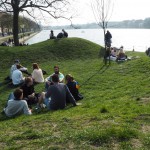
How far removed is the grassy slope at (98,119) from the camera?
5.76m

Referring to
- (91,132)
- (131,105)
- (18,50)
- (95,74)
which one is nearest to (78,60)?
(18,50)

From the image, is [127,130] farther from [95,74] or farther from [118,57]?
[118,57]

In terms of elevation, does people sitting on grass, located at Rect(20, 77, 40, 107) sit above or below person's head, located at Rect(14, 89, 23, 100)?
below

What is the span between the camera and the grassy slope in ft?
18.9

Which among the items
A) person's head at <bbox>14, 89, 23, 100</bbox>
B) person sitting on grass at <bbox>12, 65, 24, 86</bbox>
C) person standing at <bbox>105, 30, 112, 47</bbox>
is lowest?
person sitting on grass at <bbox>12, 65, 24, 86</bbox>

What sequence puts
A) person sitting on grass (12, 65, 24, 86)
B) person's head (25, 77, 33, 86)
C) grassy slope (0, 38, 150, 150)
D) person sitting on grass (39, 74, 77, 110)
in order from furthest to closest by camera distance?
person sitting on grass (12, 65, 24, 86) < person's head (25, 77, 33, 86) < person sitting on grass (39, 74, 77, 110) < grassy slope (0, 38, 150, 150)

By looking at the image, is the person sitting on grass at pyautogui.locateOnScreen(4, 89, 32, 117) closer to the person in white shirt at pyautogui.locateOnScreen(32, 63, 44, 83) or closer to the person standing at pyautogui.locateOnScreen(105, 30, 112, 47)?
the person in white shirt at pyautogui.locateOnScreen(32, 63, 44, 83)

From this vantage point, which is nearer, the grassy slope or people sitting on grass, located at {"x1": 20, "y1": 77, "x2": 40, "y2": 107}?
the grassy slope

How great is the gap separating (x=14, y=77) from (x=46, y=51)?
9.78 meters

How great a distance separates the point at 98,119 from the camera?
729 centimetres

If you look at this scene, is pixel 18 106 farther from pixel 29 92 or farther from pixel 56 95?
pixel 29 92

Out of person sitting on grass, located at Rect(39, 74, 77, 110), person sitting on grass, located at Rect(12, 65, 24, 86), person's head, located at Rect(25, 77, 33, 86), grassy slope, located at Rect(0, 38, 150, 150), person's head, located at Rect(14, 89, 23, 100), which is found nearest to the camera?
grassy slope, located at Rect(0, 38, 150, 150)

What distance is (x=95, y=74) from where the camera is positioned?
690 inches

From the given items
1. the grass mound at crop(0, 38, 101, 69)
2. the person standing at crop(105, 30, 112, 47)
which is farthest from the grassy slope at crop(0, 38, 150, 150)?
the person standing at crop(105, 30, 112, 47)
